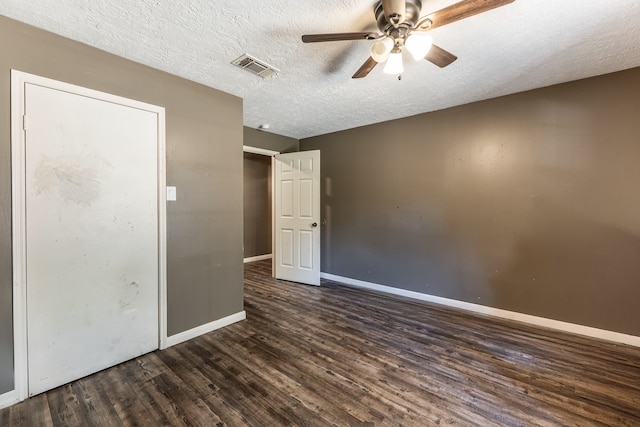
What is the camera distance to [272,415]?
1602 millimetres

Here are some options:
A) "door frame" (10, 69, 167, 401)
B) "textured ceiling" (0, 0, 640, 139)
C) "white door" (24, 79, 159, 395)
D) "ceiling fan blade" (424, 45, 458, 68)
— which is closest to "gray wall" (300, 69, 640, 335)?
"textured ceiling" (0, 0, 640, 139)

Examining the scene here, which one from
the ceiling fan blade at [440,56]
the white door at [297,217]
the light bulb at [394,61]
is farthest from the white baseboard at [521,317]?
the light bulb at [394,61]

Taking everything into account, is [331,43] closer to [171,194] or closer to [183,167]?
[183,167]

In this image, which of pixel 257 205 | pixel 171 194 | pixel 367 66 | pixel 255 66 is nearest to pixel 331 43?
pixel 367 66

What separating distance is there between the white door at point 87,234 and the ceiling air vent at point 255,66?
861 millimetres

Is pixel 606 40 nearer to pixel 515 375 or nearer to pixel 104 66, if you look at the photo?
pixel 515 375

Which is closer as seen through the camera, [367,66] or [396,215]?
[367,66]

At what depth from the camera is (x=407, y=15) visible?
1515mm

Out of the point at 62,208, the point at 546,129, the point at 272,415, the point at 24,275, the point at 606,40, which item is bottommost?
the point at 272,415

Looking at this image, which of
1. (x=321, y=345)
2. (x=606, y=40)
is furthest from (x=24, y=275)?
(x=606, y=40)

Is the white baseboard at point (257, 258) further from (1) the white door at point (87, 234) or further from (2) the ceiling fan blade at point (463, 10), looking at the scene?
(2) the ceiling fan blade at point (463, 10)

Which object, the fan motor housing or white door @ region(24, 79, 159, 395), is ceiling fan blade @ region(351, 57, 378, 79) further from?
white door @ region(24, 79, 159, 395)

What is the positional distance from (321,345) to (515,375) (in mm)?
1497

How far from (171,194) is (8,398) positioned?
1.63 meters
